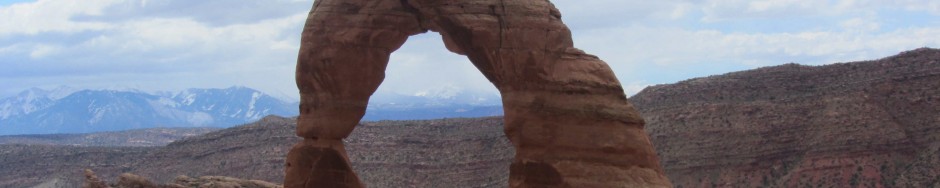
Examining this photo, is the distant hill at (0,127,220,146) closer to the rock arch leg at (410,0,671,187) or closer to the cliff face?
the cliff face

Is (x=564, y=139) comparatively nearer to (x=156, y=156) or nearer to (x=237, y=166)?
(x=237, y=166)

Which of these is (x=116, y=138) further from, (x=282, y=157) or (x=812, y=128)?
(x=812, y=128)

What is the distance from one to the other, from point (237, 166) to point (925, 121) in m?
34.2

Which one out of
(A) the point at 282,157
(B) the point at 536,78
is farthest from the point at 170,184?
(A) the point at 282,157

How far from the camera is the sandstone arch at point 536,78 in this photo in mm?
29750

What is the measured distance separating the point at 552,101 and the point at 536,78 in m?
0.54

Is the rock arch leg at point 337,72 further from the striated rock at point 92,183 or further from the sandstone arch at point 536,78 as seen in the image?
the striated rock at point 92,183

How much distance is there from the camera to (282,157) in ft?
267

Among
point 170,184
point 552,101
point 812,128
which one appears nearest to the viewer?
point 552,101

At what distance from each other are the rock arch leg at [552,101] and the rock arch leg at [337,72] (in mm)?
2424

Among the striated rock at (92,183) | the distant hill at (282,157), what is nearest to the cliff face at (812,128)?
the distant hill at (282,157)

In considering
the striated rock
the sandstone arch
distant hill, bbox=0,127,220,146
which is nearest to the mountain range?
the striated rock

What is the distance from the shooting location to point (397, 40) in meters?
33.8

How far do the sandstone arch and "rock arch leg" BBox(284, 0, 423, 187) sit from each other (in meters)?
0.03
